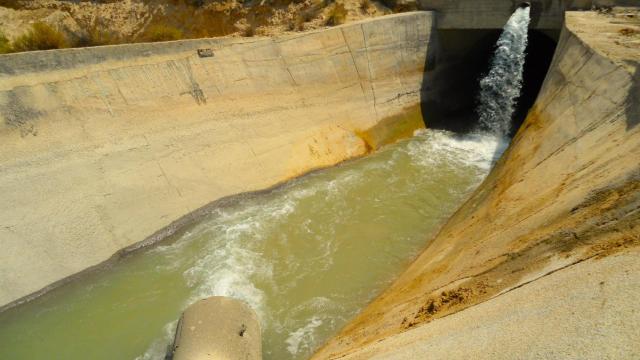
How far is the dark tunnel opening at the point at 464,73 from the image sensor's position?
14.5 m

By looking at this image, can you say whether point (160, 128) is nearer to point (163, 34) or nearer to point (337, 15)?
point (163, 34)

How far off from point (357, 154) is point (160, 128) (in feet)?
17.5

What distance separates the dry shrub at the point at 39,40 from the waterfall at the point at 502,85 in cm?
1214

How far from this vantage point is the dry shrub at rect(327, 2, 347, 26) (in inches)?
511

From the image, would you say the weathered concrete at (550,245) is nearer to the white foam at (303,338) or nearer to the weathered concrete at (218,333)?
the white foam at (303,338)

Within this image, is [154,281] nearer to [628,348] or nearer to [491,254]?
[491,254]

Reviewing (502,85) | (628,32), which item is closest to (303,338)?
(628,32)

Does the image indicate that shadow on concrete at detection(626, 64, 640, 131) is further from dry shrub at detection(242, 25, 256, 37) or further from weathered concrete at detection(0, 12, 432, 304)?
dry shrub at detection(242, 25, 256, 37)

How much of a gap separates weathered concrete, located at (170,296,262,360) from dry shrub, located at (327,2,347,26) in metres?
8.95

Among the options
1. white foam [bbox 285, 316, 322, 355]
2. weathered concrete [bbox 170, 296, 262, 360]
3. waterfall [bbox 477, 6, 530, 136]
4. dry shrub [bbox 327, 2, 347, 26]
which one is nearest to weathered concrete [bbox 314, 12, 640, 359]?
white foam [bbox 285, 316, 322, 355]

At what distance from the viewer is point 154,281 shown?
8.92 m

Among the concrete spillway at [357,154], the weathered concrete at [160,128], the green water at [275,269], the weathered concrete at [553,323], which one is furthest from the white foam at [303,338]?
the weathered concrete at [160,128]

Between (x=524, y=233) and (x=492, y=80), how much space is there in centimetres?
1077

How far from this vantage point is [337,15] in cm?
1300
